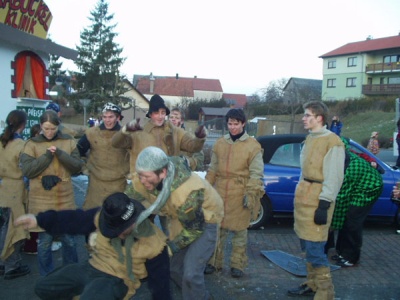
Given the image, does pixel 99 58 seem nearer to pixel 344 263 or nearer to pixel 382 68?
pixel 382 68

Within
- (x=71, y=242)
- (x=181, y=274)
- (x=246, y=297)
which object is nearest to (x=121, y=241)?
(x=181, y=274)

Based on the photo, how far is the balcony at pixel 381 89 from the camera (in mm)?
49406

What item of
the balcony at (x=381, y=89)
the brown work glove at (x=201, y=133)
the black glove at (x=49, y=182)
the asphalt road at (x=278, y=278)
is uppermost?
the balcony at (x=381, y=89)

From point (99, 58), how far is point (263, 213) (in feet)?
141

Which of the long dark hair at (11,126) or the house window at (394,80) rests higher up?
the house window at (394,80)

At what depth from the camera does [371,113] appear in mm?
39406

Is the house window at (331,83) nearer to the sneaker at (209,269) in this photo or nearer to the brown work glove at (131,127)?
the sneaker at (209,269)

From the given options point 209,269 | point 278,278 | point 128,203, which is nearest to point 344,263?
point 278,278

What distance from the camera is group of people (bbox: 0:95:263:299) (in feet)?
9.53

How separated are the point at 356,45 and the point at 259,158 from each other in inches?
2291

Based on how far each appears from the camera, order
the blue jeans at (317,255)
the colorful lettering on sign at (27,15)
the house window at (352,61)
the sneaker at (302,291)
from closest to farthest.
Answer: the blue jeans at (317,255), the sneaker at (302,291), the colorful lettering on sign at (27,15), the house window at (352,61)

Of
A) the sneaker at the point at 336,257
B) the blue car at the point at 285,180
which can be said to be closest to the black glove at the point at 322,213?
the sneaker at the point at 336,257

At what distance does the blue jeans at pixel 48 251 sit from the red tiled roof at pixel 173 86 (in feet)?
233

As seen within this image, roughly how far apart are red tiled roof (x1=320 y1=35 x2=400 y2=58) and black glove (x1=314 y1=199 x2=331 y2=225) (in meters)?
53.8
